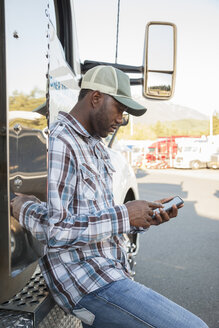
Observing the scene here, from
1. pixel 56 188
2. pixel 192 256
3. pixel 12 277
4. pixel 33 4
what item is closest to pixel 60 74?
pixel 33 4

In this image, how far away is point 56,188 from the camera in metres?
1.34

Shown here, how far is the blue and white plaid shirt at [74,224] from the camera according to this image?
4.32 ft

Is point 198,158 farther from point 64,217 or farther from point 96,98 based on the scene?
point 64,217

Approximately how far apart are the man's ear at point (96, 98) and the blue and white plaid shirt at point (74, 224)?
5.6 inches

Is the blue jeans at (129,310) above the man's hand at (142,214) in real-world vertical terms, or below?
below

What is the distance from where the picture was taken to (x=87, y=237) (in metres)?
1.34

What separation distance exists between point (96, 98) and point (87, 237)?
0.65 metres

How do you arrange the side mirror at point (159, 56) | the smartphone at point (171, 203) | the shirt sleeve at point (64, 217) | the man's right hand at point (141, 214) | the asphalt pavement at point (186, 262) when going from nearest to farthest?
the shirt sleeve at point (64, 217), the man's right hand at point (141, 214), the smartphone at point (171, 203), the side mirror at point (159, 56), the asphalt pavement at point (186, 262)

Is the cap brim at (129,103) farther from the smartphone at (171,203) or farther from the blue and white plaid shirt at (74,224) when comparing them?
the smartphone at (171,203)

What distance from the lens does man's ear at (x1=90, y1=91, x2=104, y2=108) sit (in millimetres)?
1575

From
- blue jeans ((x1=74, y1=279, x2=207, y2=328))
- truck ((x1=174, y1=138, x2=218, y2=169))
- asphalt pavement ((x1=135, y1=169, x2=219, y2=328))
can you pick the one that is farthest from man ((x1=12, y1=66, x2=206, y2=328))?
truck ((x1=174, y1=138, x2=218, y2=169))

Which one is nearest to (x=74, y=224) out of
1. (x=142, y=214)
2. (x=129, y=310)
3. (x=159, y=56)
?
(x=142, y=214)

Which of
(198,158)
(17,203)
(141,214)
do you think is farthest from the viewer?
(198,158)

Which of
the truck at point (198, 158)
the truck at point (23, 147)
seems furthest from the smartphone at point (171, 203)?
the truck at point (198, 158)
